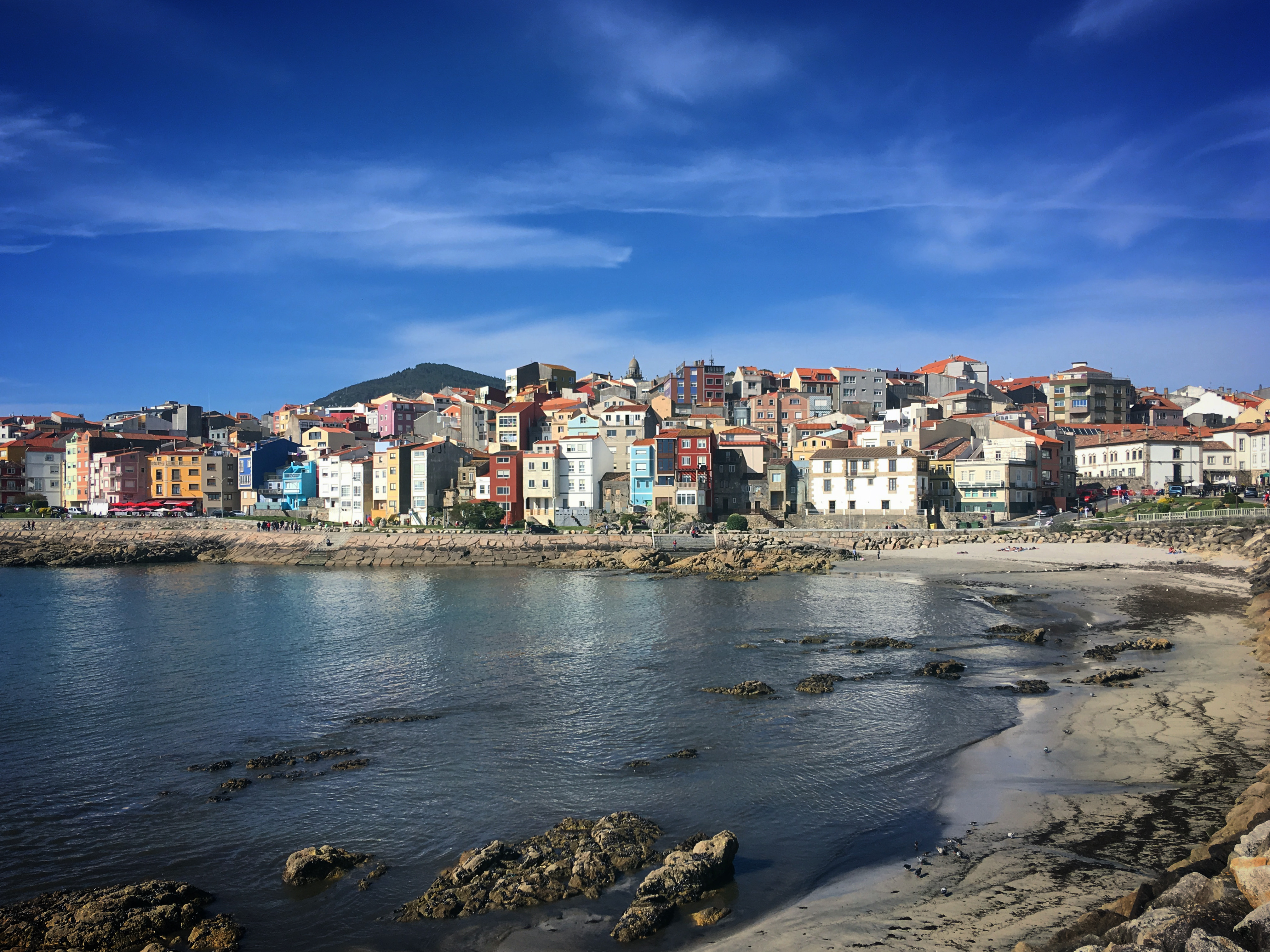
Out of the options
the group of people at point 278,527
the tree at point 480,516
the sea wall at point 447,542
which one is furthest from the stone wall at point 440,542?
the tree at point 480,516

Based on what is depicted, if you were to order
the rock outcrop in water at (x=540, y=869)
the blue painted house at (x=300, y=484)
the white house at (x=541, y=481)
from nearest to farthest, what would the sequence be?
the rock outcrop in water at (x=540, y=869)
the white house at (x=541, y=481)
the blue painted house at (x=300, y=484)

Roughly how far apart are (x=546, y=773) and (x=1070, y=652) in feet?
57.8

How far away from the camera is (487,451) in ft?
298

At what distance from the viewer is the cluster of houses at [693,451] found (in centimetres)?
7000

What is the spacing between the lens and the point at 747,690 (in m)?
21.7

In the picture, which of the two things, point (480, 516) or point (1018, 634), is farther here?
point (480, 516)

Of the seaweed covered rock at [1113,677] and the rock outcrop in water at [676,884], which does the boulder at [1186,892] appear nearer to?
the rock outcrop in water at [676,884]

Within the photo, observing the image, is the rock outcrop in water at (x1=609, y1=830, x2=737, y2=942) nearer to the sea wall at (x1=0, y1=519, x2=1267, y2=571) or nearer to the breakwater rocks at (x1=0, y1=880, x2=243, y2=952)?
the breakwater rocks at (x1=0, y1=880, x2=243, y2=952)

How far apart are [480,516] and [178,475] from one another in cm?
4308

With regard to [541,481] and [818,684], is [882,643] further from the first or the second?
[541,481]

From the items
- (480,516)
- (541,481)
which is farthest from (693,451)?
(480,516)

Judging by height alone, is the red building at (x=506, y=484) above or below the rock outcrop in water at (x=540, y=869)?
above

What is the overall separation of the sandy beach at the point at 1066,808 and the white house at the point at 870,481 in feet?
131

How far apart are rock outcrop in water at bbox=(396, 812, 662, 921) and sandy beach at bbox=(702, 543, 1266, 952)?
2118 millimetres
